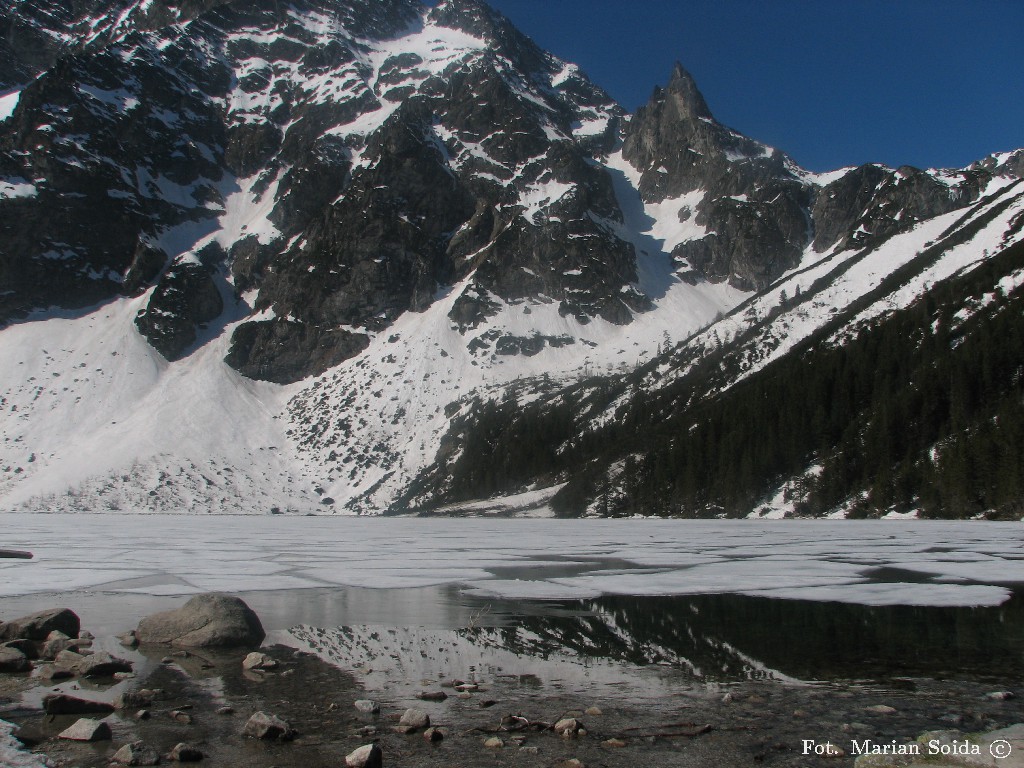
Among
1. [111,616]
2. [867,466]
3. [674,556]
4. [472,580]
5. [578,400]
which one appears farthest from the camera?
[578,400]

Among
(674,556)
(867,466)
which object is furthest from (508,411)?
(674,556)

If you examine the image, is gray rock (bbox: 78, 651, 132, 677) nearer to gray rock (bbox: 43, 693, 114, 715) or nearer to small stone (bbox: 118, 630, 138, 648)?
gray rock (bbox: 43, 693, 114, 715)

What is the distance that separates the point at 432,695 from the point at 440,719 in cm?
95

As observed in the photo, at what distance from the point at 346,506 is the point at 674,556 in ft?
391

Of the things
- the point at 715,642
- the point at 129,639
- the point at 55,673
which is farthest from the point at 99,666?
the point at 715,642

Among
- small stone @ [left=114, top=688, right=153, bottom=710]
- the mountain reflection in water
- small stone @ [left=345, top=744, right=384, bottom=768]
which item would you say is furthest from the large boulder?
small stone @ [left=345, top=744, right=384, bottom=768]

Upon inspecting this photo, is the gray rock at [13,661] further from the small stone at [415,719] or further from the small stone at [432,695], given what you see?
the small stone at [415,719]

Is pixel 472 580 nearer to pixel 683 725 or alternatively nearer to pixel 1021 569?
pixel 683 725

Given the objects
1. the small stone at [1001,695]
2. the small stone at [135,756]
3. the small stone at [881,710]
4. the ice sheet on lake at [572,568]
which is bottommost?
the ice sheet on lake at [572,568]

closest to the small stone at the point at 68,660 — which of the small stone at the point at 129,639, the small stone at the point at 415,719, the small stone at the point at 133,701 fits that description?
the small stone at the point at 129,639

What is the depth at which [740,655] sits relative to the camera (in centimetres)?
1146

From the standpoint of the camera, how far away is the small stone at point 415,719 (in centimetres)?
804

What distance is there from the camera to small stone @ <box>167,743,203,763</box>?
23.1ft

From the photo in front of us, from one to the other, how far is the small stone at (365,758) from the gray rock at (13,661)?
6.55 meters
